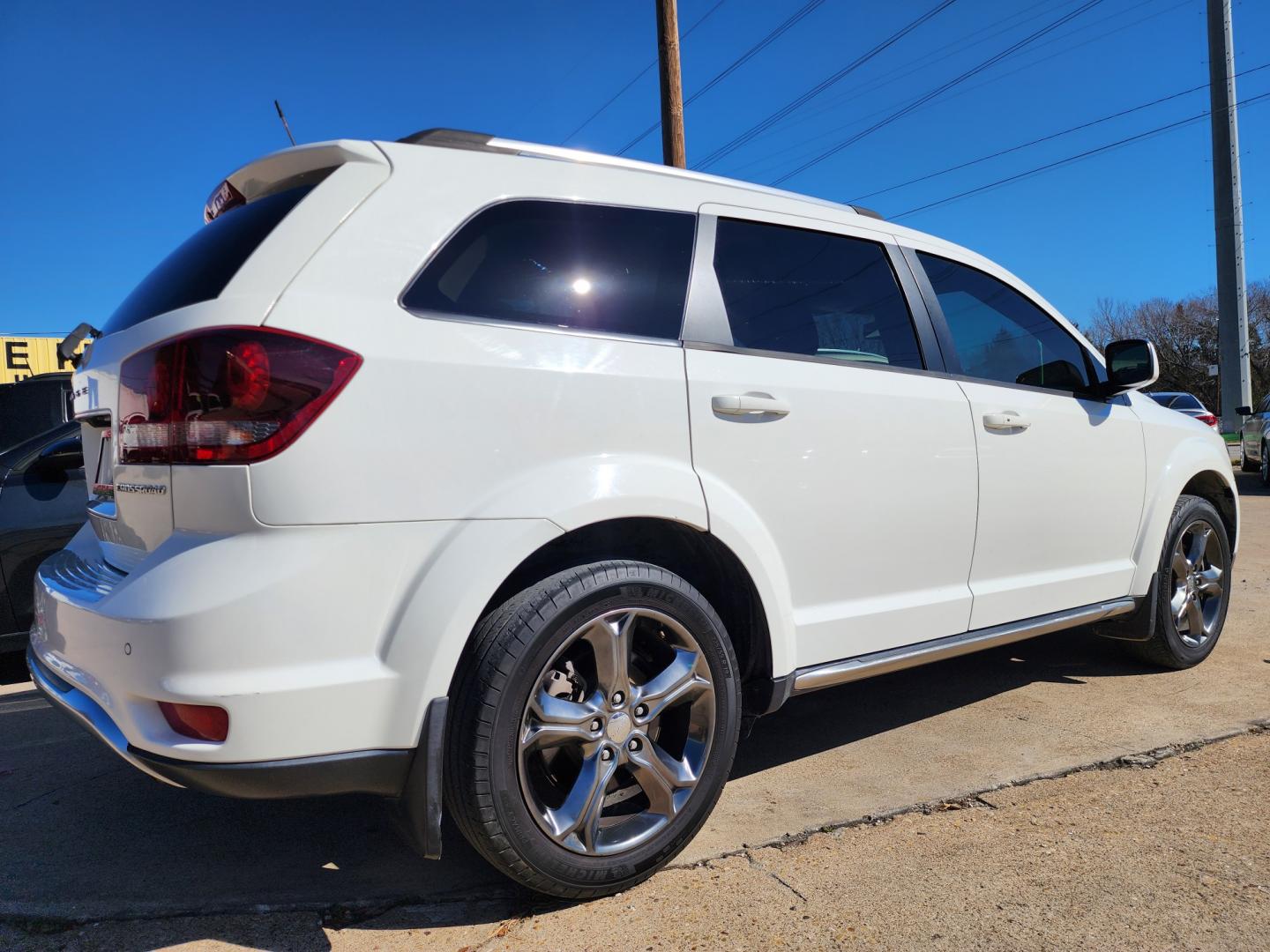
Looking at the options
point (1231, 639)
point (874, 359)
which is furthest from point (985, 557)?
point (1231, 639)

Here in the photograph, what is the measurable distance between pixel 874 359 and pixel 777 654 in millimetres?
1059

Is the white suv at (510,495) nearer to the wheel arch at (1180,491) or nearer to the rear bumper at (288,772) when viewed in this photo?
the rear bumper at (288,772)

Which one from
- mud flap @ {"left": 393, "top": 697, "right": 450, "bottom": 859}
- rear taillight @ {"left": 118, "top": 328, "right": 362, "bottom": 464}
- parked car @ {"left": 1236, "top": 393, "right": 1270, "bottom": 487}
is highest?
rear taillight @ {"left": 118, "top": 328, "right": 362, "bottom": 464}

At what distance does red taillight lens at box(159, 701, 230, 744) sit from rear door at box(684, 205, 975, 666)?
1239mm

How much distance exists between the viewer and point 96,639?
6.95 ft

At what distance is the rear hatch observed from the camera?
1.98 metres

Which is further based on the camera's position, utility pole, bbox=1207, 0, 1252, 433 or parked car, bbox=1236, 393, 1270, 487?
utility pole, bbox=1207, 0, 1252, 433

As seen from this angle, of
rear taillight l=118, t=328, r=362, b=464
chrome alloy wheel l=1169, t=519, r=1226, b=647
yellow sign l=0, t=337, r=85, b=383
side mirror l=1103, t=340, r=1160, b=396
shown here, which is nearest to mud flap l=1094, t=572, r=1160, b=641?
chrome alloy wheel l=1169, t=519, r=1226, b=647

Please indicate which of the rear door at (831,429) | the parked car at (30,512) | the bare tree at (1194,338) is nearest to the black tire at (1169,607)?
the rear door at (831,429)

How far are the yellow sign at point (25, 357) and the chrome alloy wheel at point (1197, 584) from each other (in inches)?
892

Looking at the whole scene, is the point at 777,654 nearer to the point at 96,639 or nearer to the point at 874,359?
the point at 874,359

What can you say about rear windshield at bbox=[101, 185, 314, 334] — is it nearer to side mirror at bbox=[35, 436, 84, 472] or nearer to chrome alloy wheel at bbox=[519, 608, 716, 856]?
chrome alloy wheel at bbox=[519, 608, 716, 856]

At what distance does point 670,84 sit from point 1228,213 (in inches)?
850

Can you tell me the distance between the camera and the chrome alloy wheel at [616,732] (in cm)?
225
